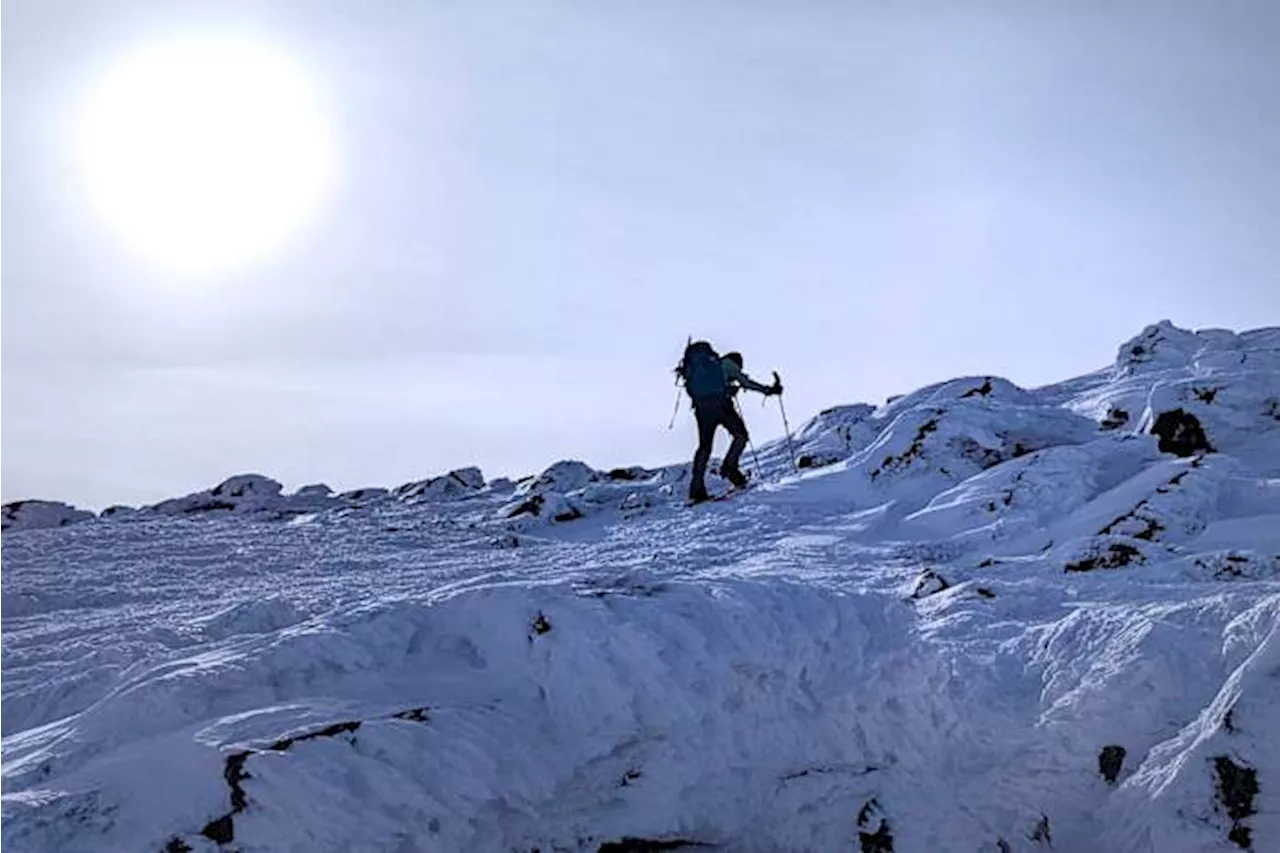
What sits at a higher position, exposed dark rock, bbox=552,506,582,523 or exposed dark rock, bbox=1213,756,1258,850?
exposed dark rock, bbox=552,506,582,523

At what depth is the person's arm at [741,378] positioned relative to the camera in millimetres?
19625

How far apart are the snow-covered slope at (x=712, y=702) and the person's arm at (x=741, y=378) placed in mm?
7572

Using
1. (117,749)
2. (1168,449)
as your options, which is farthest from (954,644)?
(1168,449)

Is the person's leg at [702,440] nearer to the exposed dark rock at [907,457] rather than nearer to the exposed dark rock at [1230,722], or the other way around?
the exposed dark rock at [907,457]

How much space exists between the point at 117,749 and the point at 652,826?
346cm

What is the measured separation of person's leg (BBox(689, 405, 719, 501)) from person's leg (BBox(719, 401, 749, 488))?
0.76 ft

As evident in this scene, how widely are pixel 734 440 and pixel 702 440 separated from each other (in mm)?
680

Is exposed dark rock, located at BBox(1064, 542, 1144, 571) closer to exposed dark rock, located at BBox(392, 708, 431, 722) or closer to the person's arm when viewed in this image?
exposed dark rock, located at BBox(392, 708, 431, 722)

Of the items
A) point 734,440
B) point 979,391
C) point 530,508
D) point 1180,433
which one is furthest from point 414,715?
point 979,391

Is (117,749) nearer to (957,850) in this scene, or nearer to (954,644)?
(957,850)

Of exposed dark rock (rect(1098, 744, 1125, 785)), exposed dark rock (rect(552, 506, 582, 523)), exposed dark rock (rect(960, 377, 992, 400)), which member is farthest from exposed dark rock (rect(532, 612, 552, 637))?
exposed dark rock (rect(960, 377, 992, 400))

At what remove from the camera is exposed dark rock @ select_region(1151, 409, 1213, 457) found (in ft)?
53.5

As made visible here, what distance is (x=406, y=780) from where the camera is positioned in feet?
22.7

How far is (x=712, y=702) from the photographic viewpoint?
8.09 metres
